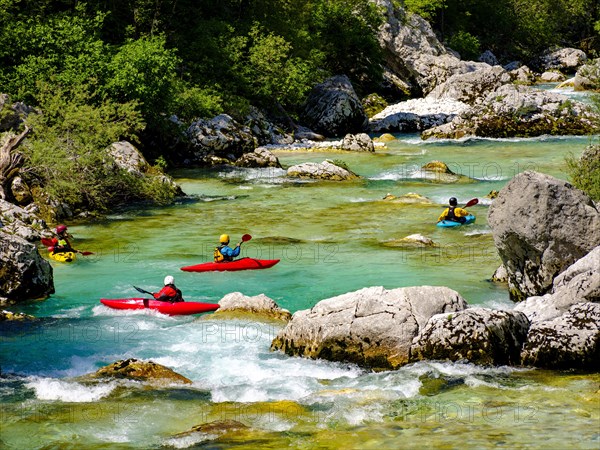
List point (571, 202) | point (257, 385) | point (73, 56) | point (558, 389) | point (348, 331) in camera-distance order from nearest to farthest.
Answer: point (558, 389) → point (257, 385) → point (348, 331) → point (571, 202) → point (73, 56)

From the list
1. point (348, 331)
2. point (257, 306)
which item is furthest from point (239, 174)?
point (348, 331)

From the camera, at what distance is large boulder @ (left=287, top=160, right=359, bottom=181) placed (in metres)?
30.3

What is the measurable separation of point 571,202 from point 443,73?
141 ft

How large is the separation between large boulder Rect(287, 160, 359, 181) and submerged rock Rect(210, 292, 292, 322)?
51.9ft

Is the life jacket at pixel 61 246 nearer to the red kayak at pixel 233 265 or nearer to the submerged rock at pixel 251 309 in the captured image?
the red kayak at pixel 233 265

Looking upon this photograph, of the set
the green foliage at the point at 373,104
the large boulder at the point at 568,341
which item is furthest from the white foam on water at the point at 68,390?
the green foliage at the point at 373,104

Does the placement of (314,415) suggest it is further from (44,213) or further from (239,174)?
(239,174)

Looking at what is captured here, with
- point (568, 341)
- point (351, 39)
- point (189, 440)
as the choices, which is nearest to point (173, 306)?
point (189, 440)

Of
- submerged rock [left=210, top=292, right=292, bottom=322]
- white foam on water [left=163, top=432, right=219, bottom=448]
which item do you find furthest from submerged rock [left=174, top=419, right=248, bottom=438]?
submerged rock [left=210, top=292, right=292, bottom=322]

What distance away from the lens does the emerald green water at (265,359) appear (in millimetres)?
Result: 8922

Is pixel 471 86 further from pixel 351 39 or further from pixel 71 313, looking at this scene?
pixel 71 313

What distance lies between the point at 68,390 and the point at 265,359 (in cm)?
302

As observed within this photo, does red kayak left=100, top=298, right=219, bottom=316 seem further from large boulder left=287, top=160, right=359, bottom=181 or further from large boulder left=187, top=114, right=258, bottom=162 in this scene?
large boulder left=187, top=114, right=258, bottom=162

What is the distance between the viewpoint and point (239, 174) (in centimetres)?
3197
